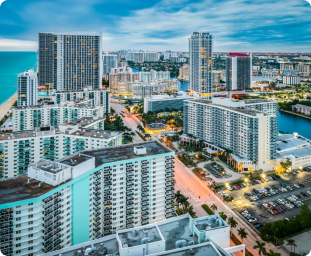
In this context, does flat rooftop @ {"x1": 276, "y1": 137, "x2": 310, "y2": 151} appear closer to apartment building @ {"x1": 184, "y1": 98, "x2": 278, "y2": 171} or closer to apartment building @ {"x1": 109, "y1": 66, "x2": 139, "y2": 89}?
apartment building @ {"x1": 184, "y1": 98, "x2": 278, "y2": 171}

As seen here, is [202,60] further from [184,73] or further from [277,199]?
[184,73]

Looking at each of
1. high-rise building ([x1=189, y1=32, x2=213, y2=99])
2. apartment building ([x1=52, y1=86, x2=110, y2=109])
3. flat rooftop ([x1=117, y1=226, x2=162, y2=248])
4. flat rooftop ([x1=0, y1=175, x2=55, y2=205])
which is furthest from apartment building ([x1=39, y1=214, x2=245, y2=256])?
high-rise building ([x1=189, y1=32, x2=213, y2=99])

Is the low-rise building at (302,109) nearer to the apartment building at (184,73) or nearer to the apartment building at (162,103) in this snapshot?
the apartment building at (162,103)

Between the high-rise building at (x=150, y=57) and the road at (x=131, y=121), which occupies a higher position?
the high-rise building at (x=150, y=57)

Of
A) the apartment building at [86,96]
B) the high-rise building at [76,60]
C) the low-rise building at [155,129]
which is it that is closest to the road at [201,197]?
the low-rise building at [155,129]

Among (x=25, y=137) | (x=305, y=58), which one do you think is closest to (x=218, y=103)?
(x=25, y=137)

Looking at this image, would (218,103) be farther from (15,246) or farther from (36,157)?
(15,246)
